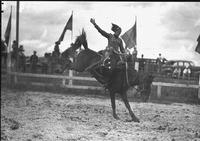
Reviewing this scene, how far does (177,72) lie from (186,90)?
76.3 inches

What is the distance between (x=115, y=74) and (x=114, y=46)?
0.81m

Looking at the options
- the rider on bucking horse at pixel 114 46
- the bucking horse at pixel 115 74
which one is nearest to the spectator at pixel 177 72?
the bucking horse at pixel 115 74

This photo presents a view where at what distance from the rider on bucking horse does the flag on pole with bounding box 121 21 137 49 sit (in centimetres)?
25

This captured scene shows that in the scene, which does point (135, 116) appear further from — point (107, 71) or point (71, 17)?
point (71, 17)

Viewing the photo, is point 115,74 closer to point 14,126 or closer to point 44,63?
point 14,126

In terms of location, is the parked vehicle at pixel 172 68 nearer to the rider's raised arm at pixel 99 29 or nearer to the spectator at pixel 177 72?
Result: the spectator at pixel 177 72

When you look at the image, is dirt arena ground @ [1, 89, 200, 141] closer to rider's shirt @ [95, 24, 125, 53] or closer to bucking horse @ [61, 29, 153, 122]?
bucking horse @ [61, 29, 153, 122]

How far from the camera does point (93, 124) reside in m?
6.91

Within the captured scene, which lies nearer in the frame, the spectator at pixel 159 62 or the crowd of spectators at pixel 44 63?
the spectator at pixel 159 62

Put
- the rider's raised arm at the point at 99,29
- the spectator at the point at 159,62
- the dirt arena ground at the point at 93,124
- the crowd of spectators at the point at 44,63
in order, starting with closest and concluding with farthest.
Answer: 1. the dirt arena ground at the point at 93,124
2. the rider's raised arm at the point at 99,29
3. the spectator at the point at 159,62
4. the crowd of spectators at the point at 44,63

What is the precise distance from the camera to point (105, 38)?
23.9ft

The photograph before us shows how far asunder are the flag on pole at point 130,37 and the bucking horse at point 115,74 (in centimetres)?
50

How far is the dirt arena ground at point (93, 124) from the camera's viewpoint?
5.81 meters

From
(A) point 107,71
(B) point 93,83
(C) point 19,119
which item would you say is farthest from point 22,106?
(B) point 93,83
